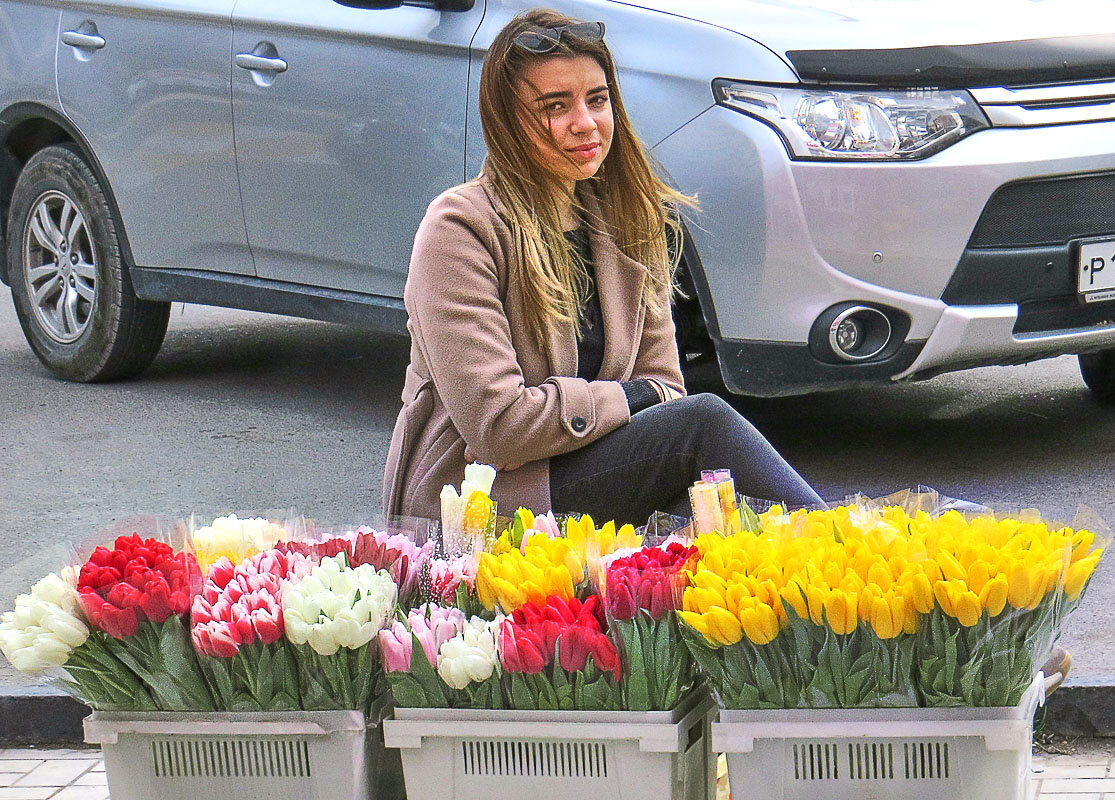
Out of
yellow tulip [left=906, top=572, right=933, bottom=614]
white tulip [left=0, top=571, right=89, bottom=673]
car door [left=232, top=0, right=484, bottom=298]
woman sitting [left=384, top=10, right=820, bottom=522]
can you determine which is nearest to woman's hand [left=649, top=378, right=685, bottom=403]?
woman sitting [left=384, top=10, right=820, bottom=522]

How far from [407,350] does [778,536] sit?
5221mm

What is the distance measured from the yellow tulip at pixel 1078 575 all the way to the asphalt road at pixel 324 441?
5.45 ft

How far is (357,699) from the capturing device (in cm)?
218

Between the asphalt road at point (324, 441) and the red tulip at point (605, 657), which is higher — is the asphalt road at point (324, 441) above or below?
above

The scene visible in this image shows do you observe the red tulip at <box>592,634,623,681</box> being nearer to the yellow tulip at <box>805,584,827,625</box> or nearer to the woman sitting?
the yellow tulip at <box>805,584,827,625</box>

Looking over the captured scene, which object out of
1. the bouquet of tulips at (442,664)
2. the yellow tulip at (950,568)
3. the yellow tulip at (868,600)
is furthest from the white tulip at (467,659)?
the yellow tulip at (950,568)

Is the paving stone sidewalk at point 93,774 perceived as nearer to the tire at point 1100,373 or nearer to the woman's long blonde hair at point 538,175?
the woman's long blonde hair at point 538,175

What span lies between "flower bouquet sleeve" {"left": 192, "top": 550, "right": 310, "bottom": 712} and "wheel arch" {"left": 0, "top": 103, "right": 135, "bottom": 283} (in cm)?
407

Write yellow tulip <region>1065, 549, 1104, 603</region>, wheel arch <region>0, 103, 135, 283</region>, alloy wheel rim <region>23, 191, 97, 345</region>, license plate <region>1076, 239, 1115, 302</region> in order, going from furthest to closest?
1. alloy wheel rim <region>23, 191, 97, 345</region>
2. wheel arch <region>0, 103, 135, 283</region>
3. license plate <region>1076, 239, 1115, 302</region>
4. yellow tulip <region>1065, 549, 1104, 603</region>

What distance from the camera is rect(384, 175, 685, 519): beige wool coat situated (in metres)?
2.97

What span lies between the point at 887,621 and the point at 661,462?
3.57 ft

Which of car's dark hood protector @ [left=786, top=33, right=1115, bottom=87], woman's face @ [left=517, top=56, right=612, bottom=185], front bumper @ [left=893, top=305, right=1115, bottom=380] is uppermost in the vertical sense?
car's dark hood protector @ [left=786, top=33, right=1115, bottom=87]

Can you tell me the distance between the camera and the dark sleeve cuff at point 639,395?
10.4 ft

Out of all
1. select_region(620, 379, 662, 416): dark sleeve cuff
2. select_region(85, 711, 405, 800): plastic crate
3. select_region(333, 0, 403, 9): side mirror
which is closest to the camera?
select_region(85, 711, 405, 800): plastic crate
